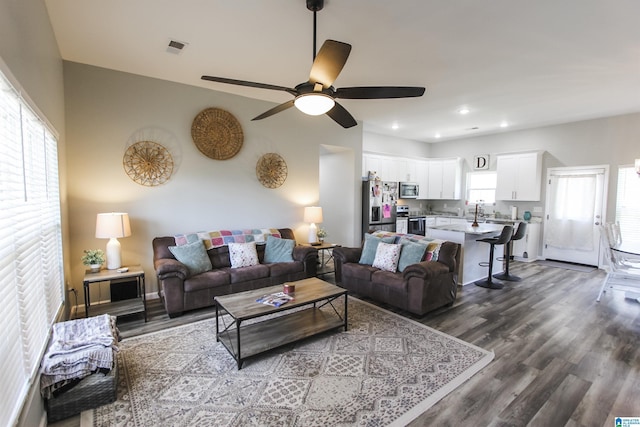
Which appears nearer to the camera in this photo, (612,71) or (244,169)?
(612,71)

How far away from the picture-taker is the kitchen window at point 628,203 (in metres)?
5.51

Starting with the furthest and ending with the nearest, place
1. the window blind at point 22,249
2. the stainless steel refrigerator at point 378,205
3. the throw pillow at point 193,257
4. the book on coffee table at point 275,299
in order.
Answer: the stainless steel refrigerator at point 378,205, the throw pillow at point 193,257, the book on coffee table at point 275,299, the window blind at point 22,249

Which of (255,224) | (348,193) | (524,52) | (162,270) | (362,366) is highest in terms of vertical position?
(524,52)

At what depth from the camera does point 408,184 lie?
298 inches

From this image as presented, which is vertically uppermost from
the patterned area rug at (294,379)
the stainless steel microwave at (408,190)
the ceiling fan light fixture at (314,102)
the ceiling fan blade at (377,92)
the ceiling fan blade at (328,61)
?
the ceiling fan blade at (328,61)

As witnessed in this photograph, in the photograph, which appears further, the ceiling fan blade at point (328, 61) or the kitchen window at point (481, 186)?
the kitchen window at point (481, 186)

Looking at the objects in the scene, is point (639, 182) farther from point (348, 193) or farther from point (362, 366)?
point (362, 366)

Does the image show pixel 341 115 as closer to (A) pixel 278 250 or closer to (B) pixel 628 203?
(A) pixel 278 250

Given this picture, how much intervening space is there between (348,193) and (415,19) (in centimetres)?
407

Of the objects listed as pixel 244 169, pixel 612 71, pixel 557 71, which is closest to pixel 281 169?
pixel 244 169

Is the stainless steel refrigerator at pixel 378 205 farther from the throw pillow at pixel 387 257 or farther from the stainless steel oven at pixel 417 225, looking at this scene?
the throw pillow at pixel 387 257

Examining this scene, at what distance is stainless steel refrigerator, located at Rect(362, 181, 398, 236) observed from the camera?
6.46 meters

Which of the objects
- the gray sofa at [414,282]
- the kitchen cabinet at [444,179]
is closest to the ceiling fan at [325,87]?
the gray sofa at [414,282]

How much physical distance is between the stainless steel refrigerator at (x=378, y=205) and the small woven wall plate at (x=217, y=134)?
289 centimetres
